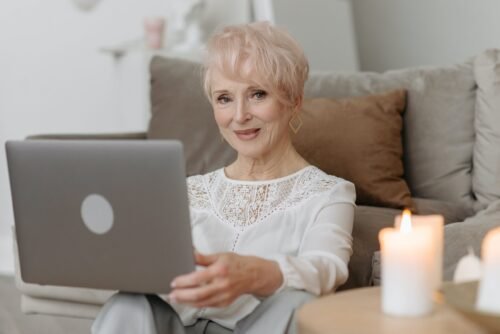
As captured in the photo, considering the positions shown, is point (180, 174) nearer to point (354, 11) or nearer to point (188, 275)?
point (188, 275)

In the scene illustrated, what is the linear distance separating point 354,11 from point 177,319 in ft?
9.56

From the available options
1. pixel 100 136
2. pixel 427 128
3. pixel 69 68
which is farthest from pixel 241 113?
pixel 69 68

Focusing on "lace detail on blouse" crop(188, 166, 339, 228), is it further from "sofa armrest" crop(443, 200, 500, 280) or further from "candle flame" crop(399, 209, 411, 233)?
"candle flame" crop(399, 209, 411, 233)

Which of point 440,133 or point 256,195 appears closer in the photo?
point 256,195

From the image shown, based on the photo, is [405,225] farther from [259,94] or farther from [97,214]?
[259,94]

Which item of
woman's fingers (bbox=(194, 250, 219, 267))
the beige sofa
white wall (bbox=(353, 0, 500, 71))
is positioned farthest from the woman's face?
white wall (bbox=(353, 0, 500, 71))

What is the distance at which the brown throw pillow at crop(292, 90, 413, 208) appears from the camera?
2.65m

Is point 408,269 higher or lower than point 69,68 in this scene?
higher

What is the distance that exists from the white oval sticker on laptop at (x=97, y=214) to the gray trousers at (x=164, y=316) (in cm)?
18

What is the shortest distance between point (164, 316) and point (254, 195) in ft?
1.25

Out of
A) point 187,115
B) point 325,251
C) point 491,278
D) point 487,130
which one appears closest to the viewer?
point 491,278

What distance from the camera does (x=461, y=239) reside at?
6.92 ft

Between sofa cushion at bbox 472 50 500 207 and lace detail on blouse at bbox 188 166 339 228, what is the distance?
2.08 feet

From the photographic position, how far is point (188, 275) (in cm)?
167
